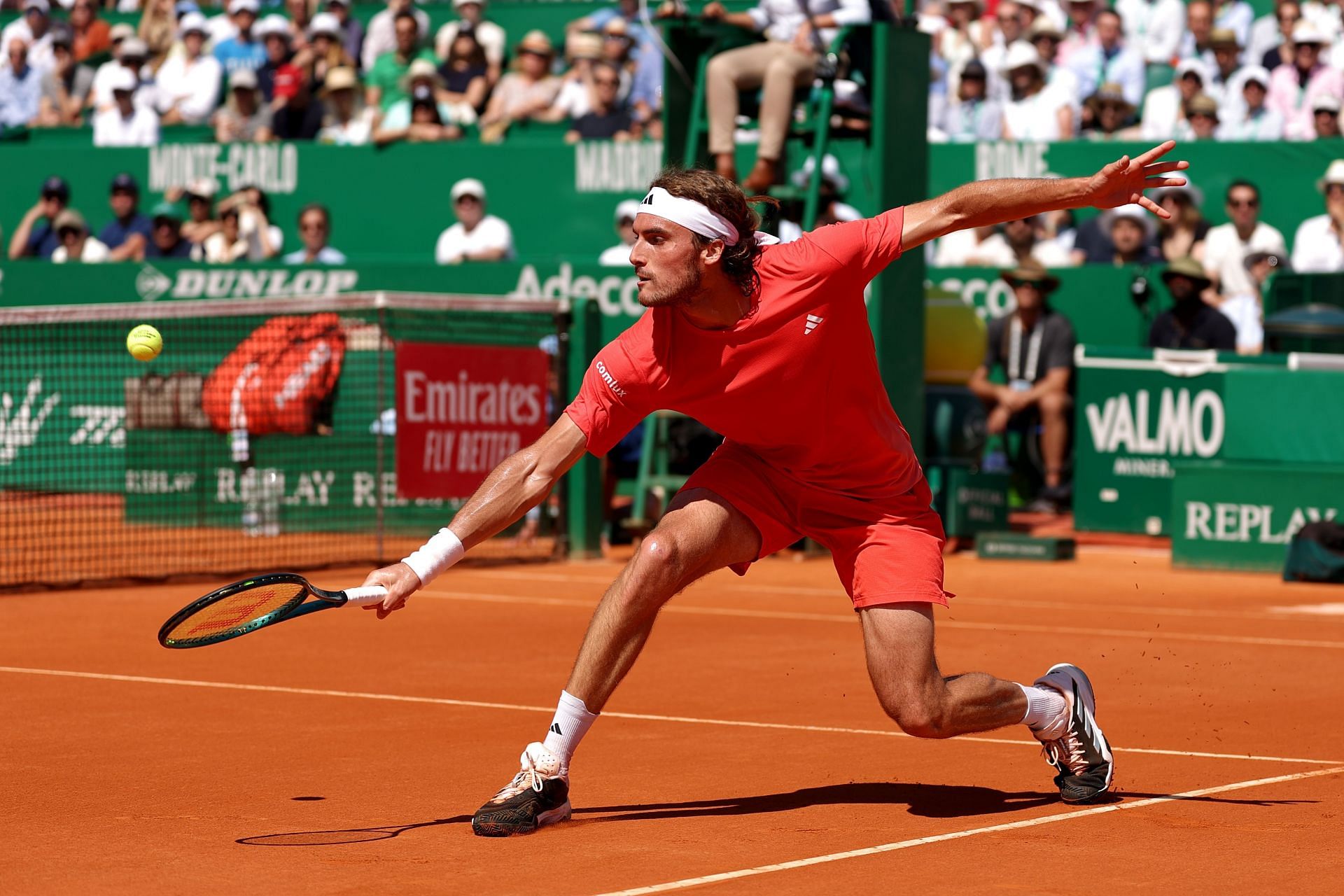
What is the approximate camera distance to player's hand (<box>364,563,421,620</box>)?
515 centimetres

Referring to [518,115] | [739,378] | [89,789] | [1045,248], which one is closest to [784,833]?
[739,378]

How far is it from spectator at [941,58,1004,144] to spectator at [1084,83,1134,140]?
0.84 meters

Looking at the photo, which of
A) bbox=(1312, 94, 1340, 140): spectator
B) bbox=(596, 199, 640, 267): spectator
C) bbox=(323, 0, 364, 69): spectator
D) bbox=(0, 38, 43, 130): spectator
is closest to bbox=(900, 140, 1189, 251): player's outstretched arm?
bbox=(596, 199, 640, 267): spectator

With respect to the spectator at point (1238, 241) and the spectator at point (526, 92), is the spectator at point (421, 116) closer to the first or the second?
the spectator at point (526, 92)

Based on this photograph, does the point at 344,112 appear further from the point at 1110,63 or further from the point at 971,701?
the point at 971,701

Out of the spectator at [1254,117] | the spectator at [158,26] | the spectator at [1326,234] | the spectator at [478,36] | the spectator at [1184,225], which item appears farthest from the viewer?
the spectator at [158,26]

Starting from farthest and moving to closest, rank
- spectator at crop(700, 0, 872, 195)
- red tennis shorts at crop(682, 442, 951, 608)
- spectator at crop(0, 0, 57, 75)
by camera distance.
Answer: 1. spectator at crop(0, 0, 57, 75)
2. spectator at crop(700, 0, 872, 195)
3. red tennis shorts at crop(682, 442, 951, 608)

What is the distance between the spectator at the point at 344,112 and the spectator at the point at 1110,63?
265 inches

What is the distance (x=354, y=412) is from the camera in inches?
576

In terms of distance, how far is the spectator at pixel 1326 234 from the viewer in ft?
47.6

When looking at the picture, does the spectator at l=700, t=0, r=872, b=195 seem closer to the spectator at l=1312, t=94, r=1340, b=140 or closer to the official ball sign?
the official ball sign

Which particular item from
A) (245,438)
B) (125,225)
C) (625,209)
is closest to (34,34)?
(125,225)

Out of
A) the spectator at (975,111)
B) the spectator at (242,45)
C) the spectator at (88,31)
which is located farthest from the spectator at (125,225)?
the spectator at (975,111)

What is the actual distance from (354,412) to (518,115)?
15.6ft
